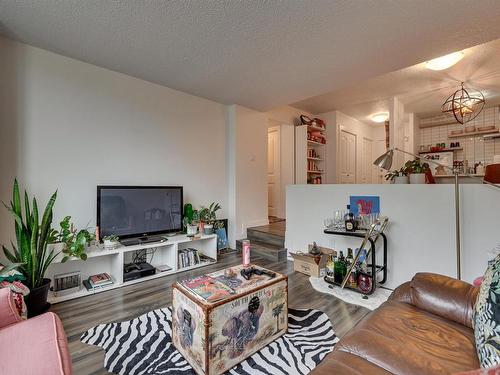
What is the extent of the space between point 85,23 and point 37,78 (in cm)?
90

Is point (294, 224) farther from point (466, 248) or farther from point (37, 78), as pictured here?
point (37, 78)

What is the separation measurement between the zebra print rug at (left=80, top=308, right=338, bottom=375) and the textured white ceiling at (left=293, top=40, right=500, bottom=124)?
349 cm

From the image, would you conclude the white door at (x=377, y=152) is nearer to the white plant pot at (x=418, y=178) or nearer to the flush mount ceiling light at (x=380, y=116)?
the flush mount ceiling light at (x=380, y=116)

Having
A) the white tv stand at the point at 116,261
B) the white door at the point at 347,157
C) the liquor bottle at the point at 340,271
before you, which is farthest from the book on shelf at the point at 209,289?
the white door at the point at 347,157

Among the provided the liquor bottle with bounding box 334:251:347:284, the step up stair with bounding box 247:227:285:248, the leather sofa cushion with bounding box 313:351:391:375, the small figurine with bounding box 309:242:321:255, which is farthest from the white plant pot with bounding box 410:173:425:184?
the leather sofa cushion with bounding box 313:351:391:375

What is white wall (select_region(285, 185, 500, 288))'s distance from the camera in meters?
2.22

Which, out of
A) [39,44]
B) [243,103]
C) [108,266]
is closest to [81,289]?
[108,266]

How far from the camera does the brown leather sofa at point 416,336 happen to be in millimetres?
971

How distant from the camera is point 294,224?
3625mm

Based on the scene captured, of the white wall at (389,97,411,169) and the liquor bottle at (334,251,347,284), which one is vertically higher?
the white wall at (389,97,411,169)

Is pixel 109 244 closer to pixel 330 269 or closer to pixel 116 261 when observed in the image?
pixel 116 261

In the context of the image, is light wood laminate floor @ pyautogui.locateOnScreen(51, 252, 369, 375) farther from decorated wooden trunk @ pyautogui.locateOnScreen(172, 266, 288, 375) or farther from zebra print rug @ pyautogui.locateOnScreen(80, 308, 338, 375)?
decorated wooden trunk @ pyautogui.locateOnScreen(172, 266, 288, 375)

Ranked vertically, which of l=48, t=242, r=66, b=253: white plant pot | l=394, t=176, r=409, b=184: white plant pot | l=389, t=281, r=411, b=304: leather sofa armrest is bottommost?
l=389, t=281, r=411, b=304: leather sofa armrest

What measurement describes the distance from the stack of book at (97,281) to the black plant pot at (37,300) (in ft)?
1.44
